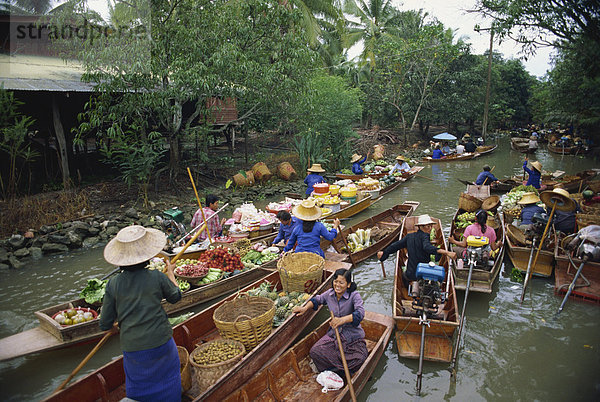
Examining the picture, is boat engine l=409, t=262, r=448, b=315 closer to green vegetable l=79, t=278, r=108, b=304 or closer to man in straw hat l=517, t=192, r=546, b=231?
man in straw hat l=517, t=192, r=546, b=231

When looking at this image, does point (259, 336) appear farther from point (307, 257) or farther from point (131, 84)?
point (131, 84)

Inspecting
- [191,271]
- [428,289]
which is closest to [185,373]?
[191,271]

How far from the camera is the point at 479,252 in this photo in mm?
6586

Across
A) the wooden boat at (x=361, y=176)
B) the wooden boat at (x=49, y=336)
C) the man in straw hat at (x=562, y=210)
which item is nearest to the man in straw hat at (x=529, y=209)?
the man in straw hat at (x=562, y=210)

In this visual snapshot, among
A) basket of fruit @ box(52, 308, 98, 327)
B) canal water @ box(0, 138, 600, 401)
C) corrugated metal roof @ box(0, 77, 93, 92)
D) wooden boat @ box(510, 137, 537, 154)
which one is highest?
corrugated metal roof @ box(0, 77, 93, 92)

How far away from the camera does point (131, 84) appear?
11172 millimetres

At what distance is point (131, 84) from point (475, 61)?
2531 cm

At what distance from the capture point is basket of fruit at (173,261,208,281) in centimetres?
642

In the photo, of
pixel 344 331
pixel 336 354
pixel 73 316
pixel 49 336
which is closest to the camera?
pixel 336 354

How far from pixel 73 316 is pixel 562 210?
9.05 meters

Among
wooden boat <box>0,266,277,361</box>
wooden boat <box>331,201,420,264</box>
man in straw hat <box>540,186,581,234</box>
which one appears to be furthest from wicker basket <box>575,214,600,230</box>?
wooden boat <box>0,266,277,361</box>

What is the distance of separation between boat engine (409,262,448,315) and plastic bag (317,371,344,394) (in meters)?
1.42

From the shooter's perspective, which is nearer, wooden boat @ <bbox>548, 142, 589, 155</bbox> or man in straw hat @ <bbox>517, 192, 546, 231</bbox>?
man in straw hat @ <bbox>517, 192, 546, 231</bbox>

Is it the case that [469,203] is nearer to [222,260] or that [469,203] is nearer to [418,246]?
[418,246]
